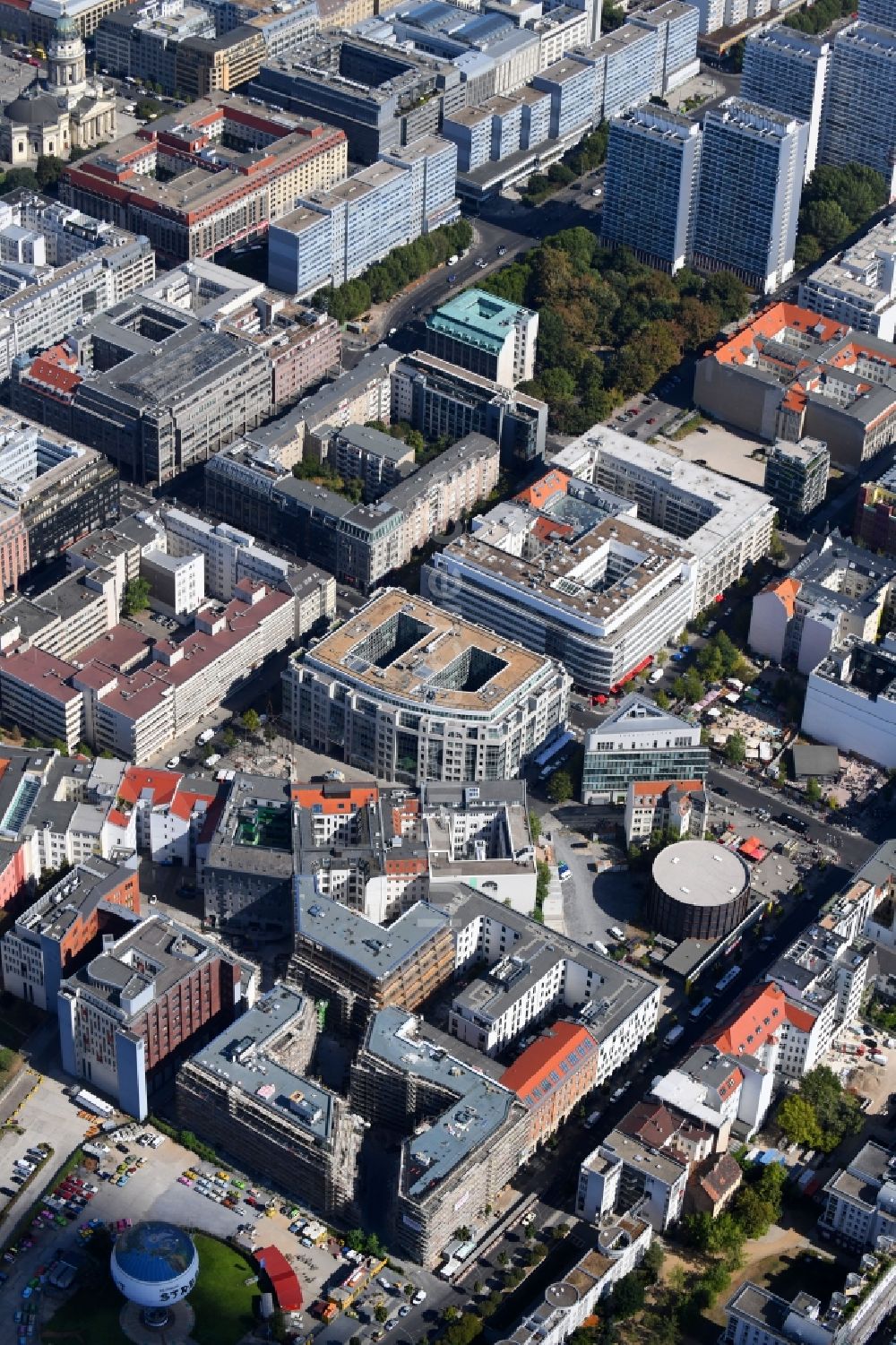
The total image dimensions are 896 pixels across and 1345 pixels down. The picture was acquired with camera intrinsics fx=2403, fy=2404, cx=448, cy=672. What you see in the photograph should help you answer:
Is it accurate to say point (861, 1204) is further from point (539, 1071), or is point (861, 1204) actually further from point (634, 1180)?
point (539, 1071)

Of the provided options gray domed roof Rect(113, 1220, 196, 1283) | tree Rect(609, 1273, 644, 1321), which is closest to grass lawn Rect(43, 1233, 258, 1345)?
gray domed roof Rect(113, 1220, 196, 1283)

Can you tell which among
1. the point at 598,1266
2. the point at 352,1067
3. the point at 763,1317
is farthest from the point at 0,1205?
the point at 763,1317

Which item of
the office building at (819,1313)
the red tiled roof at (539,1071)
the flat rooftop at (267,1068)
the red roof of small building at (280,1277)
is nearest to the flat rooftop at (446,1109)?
the red tiled roof at (539,1071)

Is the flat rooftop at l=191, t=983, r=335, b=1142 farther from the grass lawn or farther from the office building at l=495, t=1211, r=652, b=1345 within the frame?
the office building at l=495, t=1211, r=652, b=1345

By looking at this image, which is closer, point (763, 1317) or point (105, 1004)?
point (763, 1317)

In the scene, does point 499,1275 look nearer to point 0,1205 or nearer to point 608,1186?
point 608,1186

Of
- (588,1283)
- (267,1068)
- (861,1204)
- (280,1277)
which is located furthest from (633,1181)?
(267,1068)

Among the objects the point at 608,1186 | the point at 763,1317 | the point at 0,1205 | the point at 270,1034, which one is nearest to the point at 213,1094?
the point at 270,1034
